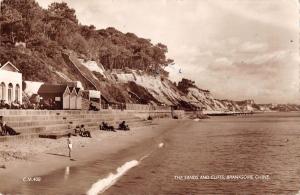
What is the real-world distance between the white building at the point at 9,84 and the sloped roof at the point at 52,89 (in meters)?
8.56

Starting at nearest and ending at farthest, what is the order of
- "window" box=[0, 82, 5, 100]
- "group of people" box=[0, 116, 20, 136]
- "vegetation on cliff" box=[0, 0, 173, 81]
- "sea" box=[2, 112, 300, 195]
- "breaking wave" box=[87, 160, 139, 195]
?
1. "breaking wave" box=[87, 160, 139, 195]
2. "sea" box=[2, 112, 300, 195]
3. "group of people" box=[0, 116, 20, 136]
4. "window" box=[0, 82, 5, 100]
5. "vegetation on cliff" box=[0, 0, 173, 81]

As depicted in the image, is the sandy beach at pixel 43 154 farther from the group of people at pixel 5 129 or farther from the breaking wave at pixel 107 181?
the breaking wave at pixel 107 181

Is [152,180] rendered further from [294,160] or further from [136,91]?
[136,91]

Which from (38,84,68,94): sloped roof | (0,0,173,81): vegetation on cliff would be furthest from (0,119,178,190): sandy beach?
(0,0,173,81): vegetation on cliff

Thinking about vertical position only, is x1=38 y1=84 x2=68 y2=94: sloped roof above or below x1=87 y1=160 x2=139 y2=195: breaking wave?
above

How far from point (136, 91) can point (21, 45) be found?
53570mm

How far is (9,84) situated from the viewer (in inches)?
1780

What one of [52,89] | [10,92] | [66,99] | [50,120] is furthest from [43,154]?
[52,89]

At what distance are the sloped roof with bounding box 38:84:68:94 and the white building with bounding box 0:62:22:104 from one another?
856cm

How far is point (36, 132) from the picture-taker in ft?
106

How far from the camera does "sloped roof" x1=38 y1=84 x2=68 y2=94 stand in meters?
55.7

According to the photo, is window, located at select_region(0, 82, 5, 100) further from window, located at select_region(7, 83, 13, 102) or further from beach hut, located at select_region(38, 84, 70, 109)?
beach hut, located at select_region(38, 84, 70, 109)

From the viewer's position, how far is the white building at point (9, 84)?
4388cm

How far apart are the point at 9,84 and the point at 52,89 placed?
37.5 ft
